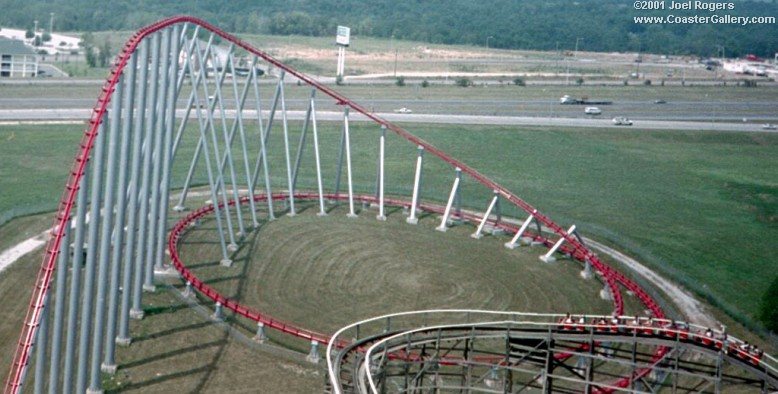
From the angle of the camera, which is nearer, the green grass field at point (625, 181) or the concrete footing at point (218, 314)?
the concrete footing at point (218, 314)

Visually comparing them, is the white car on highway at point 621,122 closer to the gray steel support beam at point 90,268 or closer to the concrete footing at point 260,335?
the concrete footing at point 260,335

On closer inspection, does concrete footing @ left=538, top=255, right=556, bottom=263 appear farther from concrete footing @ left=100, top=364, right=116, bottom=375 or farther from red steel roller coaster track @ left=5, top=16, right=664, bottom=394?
concrete footing @ left=100, top=364, right=116, bottom=375

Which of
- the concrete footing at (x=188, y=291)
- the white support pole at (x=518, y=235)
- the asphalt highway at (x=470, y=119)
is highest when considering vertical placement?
the asphalt highway at (x=470, y=119)

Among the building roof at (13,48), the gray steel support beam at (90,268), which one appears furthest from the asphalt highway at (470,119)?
the gray steel support beam at (90,268)

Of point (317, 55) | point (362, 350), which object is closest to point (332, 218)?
point (362, 350)

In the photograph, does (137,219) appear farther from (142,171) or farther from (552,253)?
(552,253)

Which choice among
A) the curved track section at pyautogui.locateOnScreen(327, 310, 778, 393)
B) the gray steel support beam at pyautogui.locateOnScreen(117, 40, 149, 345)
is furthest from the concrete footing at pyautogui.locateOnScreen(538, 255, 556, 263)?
the gray steel support beam at pyautogui.locateOnScreen(117, 40, 149, 345)
